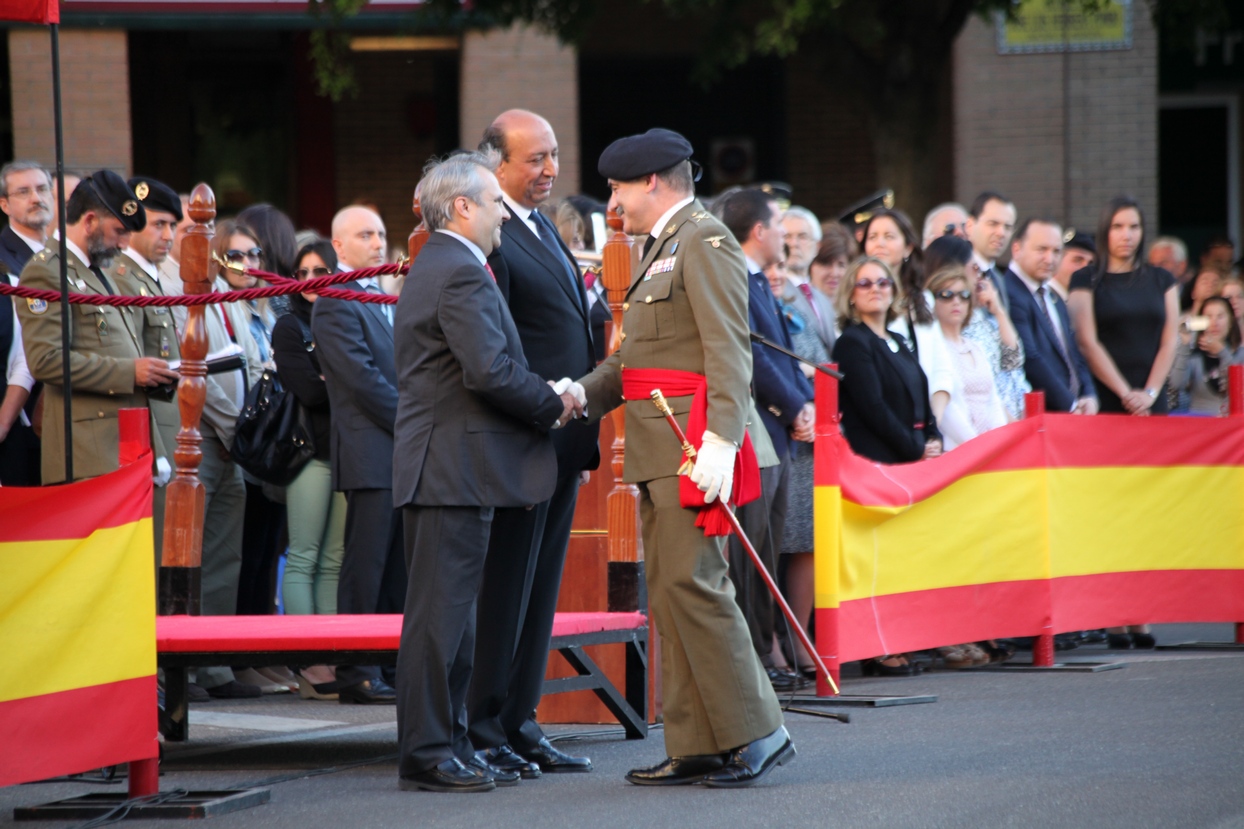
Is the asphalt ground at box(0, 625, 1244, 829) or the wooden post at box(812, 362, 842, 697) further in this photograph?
the wooden post at box(812, 362, 842, 697)

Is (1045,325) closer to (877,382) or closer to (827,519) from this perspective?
(877,382)

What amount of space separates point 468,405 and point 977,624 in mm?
3634

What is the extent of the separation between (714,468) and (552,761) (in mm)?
1343

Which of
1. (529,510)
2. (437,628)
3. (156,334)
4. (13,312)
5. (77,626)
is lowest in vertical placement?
(437,628)

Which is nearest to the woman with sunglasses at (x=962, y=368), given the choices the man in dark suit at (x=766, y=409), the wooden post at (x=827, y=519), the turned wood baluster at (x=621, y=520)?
the man in dark suit at (x=766, y=409)

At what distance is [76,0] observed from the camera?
52.7 feet

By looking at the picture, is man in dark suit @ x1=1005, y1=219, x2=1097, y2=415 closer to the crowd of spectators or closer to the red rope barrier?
the crowd of spectators

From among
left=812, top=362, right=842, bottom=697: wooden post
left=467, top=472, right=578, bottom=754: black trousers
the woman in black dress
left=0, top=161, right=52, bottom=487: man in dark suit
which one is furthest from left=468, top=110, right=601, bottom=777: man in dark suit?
the woman in black dress

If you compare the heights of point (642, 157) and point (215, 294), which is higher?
point (642, 157)

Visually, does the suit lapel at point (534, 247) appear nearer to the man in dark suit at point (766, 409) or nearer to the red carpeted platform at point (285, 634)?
the red carpeted platform at point (285, 634)

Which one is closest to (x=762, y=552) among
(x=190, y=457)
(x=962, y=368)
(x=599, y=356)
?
(x=599, y=356)

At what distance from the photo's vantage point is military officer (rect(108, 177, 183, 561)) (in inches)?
306

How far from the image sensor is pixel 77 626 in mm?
5086

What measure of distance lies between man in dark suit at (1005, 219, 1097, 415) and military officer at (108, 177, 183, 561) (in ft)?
15.5
